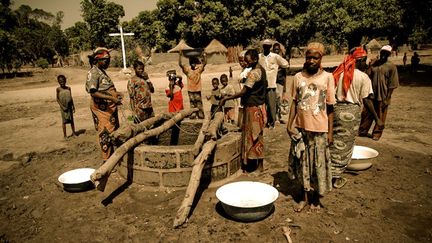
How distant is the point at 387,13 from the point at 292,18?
8652 millimetres

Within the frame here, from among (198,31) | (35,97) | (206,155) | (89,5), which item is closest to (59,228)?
(206,155)

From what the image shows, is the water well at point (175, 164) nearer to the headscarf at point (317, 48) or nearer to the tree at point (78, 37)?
the headscarf at point (317, 48)

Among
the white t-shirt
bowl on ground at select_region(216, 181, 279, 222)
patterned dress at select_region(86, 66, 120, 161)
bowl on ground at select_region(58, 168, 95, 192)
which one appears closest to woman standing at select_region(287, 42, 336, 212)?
bowl on ground at select_region(216, 181, 279, 222)

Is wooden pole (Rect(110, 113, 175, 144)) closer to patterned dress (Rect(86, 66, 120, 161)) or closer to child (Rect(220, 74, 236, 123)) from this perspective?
patterned dress (Rect(86, 66, 120, 161))

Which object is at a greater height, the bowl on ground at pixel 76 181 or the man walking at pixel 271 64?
the man walking at pixel 271 64

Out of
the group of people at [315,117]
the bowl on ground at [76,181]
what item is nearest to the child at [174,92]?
the group of people at [315,117]

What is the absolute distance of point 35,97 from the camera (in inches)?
585

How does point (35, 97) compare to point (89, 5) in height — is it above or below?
below

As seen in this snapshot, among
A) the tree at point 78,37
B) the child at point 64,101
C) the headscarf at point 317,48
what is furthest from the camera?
the tree at point 78,37

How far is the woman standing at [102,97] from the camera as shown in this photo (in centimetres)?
464

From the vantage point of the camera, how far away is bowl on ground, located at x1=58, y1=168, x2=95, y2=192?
4535 mm

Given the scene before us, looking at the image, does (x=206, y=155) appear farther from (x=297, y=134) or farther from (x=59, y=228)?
(x=59, y=228)

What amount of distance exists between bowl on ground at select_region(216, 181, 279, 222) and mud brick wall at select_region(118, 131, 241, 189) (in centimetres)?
75

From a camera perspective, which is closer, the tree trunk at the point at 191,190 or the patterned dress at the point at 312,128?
the patterned dress at the point at 312,128
